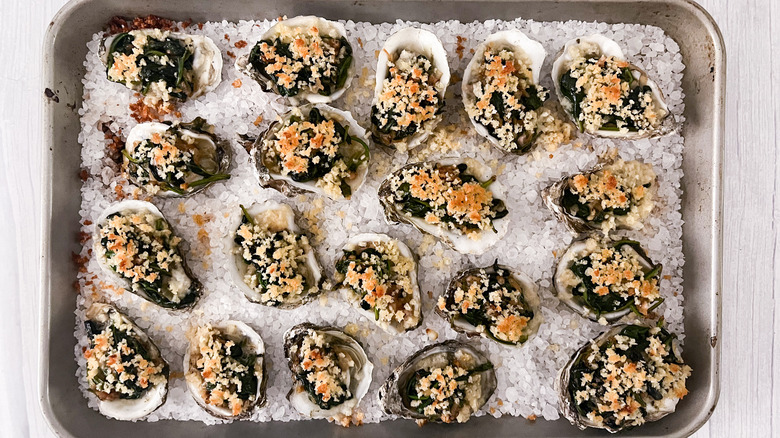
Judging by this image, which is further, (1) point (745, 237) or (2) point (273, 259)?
(1) point (745, 237)

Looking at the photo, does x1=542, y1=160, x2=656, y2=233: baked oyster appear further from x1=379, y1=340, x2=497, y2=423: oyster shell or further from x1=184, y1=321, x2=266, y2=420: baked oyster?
x1=184, y1=321, x2=266, y2=420: baked oyster

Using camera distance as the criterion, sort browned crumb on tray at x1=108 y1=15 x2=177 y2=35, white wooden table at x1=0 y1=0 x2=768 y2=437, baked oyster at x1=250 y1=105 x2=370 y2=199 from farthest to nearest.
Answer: white wooden table at x1=0 y1=0 x2=768 y2=437 → browned crumb on tray at x1=108 y1=15 x2=177 y2=35 → baked oyster at x1=250 y1=105 x2=370 y2=199

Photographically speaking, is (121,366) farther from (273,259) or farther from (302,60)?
(302,60)

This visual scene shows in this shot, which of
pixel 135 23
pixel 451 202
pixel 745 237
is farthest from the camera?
pixel 745 237

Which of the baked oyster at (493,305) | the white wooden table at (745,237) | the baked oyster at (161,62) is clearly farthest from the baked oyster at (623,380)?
the baked oyster at (161,62)

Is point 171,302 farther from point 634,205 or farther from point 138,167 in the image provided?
point 634,205

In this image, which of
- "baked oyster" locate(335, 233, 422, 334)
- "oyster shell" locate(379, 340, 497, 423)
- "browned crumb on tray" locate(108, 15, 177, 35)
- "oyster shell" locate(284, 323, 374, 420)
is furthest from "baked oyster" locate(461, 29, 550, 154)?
"browned crumb on tray" locate(108, 15, 177, 35)

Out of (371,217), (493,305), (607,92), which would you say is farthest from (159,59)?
(607,92)
